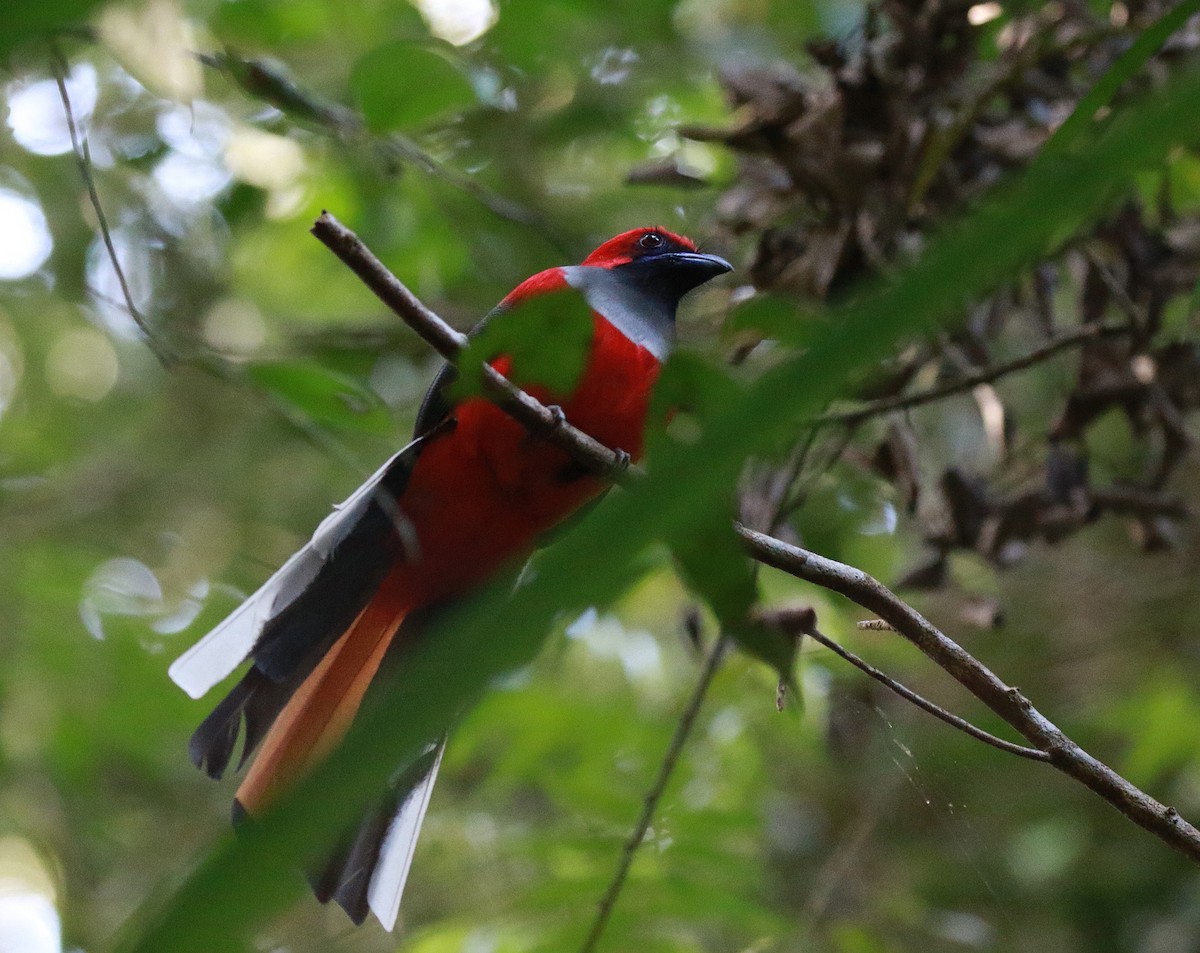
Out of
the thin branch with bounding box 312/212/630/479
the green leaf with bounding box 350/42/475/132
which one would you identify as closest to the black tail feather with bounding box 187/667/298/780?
the thin branch with bounding box 312/212/630/479

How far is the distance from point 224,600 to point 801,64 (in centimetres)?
266

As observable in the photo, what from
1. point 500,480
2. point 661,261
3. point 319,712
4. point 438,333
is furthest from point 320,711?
point 661,261

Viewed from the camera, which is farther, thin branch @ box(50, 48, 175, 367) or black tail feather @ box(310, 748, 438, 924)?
black tail feather @ box(310, 748, 438, 924)

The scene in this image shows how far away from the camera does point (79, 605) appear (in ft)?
13.5

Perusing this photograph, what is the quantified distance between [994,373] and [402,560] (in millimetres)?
1457

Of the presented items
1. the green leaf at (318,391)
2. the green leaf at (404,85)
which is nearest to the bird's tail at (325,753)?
the green leaf at (318,391)

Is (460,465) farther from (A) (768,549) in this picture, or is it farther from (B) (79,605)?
(B) (79,605)

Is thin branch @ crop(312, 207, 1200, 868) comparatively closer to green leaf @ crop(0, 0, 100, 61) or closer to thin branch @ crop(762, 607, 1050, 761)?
thin branch @ crop(762, 607, 1050, 761)

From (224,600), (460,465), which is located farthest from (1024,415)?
(224,600)

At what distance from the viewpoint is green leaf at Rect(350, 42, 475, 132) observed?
2.57 m

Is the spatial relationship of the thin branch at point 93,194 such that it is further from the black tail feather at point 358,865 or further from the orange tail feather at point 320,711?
the black tail feather at point 358,865

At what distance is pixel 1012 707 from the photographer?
1.56m

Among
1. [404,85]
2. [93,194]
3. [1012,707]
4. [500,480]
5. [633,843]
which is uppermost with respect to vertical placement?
[93,194]

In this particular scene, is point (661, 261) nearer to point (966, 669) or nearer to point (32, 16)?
point (966, 669)
